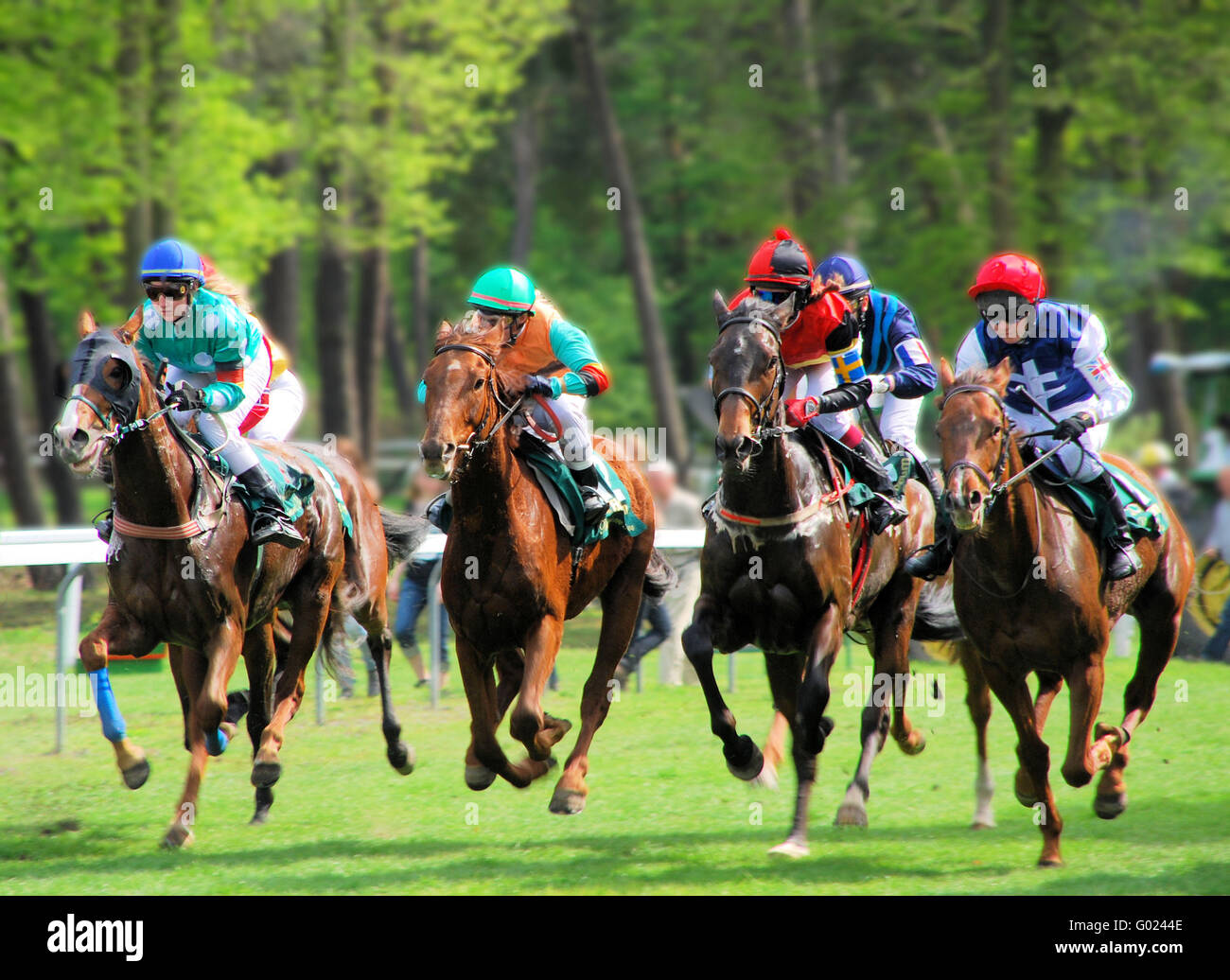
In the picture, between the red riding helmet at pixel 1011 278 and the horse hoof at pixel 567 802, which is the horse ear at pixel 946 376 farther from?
the horse hoof at pixel 567 802

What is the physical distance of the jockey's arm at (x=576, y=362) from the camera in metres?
6.70

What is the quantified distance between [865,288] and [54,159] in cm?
1244

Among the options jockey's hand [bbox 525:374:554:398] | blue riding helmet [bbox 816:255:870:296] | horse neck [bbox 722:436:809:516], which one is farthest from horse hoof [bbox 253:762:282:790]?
blue riding helmet [bbox 816:255:870:296]

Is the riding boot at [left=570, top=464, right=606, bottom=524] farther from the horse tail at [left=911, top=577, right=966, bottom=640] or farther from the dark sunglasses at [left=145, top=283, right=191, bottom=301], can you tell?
the dark sunglasses at [left=145, top=283, right=191, bottom=301]

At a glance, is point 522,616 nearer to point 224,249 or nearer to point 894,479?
point 894,479

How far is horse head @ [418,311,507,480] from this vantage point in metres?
5.68

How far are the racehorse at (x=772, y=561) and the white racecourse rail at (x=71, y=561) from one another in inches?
88.3

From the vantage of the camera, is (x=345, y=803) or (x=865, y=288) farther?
(x=345, y=803)

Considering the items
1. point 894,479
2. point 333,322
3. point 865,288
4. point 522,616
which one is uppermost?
point 333,322

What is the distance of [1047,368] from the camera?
6.81 meters

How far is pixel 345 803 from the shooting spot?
7684mm

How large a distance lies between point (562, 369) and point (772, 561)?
1.41 m

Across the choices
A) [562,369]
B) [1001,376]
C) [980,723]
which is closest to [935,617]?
[980,723]
